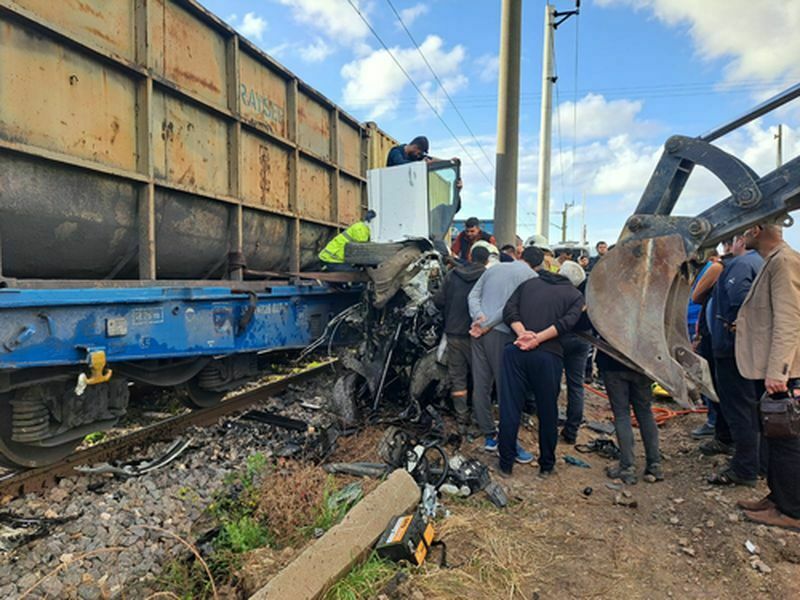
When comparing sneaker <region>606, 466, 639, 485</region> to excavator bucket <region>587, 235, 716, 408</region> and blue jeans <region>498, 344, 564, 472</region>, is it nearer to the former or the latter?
blue jeans <region>498, 344, 564, 472</region>

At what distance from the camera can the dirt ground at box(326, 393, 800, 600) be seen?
2518mm

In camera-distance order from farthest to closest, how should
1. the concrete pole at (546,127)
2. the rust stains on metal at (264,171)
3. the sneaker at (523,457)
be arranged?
the concrete pole at (546,127) < the rust stains on metal at (264,171) < the sneaker at (523,457)

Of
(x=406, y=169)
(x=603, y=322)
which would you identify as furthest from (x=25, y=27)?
(x=603, y=322)

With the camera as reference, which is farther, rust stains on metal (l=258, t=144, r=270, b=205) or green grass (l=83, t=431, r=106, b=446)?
rust stains on metal (l=258, t=144, r=270, b=205)

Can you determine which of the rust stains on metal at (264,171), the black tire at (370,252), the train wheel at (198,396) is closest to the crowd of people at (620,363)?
the black tire at (370,252)

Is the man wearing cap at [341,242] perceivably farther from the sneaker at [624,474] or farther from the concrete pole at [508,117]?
the sneaker at [624,474]

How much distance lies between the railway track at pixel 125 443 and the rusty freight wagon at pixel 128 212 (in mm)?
133

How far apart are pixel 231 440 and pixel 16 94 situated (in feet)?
9.63

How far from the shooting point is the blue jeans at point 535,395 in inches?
153

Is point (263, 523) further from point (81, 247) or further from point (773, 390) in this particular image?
point (773, 390)

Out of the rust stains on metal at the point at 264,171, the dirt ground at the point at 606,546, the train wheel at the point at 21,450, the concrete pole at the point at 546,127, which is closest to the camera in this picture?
the dirt ground at the point at 606,546

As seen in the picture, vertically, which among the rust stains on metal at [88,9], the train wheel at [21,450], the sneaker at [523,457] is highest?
the rust stains on metal at [88,9]

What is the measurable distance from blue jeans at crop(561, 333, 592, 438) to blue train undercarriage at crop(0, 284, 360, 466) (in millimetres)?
2909

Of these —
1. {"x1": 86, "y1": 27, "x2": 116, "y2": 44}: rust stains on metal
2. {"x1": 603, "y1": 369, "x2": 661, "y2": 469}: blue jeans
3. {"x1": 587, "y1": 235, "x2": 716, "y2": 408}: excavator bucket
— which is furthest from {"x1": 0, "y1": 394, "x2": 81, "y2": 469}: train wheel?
{"x1": 603, "y1": 369, "x2": 661, "y2": 469}: blue jeans
